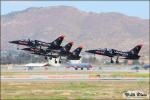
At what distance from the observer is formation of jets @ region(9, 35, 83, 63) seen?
1133 inches

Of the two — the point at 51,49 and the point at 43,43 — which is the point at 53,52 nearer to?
the point at 43,43

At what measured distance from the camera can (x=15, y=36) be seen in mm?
43031

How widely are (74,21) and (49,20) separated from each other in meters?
5.48

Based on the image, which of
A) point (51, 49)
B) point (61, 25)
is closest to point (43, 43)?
point (51, 49)

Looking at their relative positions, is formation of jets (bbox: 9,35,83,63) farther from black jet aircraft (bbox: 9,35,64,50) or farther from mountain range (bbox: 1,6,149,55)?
mountain range (bbox: 1,6,149,55)

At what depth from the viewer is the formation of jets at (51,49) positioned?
2877cm

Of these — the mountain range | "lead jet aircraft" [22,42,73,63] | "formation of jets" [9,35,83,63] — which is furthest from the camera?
the mountain range

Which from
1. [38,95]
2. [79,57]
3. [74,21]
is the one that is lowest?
[38,95]

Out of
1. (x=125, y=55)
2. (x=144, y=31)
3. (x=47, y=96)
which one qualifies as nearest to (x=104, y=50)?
(x=125, y=55)

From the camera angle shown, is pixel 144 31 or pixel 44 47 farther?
pixel 144 31

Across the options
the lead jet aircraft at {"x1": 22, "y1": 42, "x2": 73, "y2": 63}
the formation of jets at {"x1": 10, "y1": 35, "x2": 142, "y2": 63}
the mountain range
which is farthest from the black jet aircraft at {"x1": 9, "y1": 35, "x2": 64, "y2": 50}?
the mountain range

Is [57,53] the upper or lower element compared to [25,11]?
lower

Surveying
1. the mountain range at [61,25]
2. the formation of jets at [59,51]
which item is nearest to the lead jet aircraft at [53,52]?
the formation of jets at [59,51]

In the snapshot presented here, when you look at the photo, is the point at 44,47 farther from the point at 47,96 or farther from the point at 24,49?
the point at 47,96
